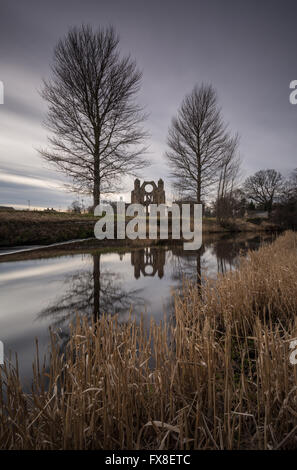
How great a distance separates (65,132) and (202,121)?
1182cm

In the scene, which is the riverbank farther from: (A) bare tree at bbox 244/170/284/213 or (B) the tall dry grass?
(A) bare tree at bbox 244/170/284/213

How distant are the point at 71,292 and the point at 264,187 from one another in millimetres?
54500

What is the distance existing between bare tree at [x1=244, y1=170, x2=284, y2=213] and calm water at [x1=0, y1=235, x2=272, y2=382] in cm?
4873

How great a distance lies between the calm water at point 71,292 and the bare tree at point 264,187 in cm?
4873

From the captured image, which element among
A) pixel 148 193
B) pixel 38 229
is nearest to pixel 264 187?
pixel 148 193

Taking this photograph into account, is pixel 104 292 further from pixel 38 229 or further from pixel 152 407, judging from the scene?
pixel 38 229

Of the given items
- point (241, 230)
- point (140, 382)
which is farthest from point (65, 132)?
point (241, 230)

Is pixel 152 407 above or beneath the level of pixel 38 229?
beneath

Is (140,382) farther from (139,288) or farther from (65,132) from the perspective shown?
(65,132)

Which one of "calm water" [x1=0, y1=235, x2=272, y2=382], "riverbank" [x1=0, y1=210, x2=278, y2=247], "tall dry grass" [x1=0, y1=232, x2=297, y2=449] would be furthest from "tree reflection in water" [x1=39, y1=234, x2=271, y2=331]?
"riverbank" [x1=0, y1=210, x2=278, y2=247]

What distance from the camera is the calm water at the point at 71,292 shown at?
2.41 metres

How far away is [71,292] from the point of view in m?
3.76

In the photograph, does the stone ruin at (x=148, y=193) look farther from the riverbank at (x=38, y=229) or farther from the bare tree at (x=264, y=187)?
the riverbank at (x=38, y=229)
